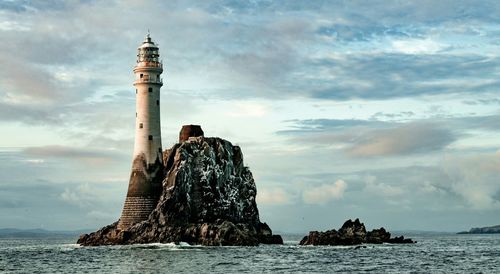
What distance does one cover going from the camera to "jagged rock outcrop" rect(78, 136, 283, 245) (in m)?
106

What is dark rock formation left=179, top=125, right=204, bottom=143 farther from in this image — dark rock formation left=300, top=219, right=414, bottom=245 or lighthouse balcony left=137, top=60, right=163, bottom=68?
dark rock formation left=300, top=219, right=414, bottom=245

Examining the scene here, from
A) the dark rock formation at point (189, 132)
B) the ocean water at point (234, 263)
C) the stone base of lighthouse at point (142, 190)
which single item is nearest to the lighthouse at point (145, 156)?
the stone base of lighthouse at point (142, 190)

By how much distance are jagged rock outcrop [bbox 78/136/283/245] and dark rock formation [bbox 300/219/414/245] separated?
6.37 m

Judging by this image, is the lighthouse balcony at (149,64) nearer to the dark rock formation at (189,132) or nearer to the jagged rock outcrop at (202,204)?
the dark rock formation at (189,132)

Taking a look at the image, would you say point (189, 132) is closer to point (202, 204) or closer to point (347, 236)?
point (202, 204)

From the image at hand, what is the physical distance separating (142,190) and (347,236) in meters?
33.3

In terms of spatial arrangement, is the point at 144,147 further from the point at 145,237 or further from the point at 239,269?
the point at 239,269

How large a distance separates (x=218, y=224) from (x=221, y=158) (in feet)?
40.2

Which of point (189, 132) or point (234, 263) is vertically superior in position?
point (189, 132)

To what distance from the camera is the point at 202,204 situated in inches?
4405

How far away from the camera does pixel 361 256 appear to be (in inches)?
3494

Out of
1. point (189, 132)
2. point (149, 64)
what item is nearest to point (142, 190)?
point (189, 132)

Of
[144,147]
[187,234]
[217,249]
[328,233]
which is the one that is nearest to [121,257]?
[217,249]

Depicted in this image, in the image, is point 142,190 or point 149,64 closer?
point 142,190
